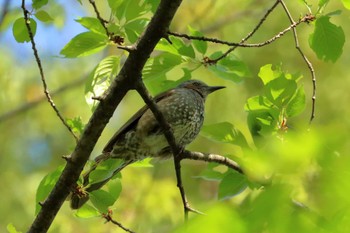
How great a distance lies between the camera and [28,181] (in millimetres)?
8289

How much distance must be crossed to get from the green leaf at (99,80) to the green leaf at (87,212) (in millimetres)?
459

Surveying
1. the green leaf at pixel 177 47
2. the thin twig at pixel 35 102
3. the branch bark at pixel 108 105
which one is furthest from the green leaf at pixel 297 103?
the thin twig at pixel 35 102

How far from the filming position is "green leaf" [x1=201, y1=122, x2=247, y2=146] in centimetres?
277

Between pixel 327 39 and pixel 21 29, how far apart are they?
1.25 meters

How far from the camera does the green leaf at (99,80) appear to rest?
9.45 feet

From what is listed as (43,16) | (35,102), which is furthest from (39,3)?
(35,102)

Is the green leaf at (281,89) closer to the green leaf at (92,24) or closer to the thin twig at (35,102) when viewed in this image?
the green leaf at (92,24)

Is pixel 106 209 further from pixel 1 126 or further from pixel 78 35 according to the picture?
pixel 1 126

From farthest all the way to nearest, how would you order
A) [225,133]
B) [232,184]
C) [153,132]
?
[153,132], [232,184], [225,133]

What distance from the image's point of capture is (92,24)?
2730 millimetres

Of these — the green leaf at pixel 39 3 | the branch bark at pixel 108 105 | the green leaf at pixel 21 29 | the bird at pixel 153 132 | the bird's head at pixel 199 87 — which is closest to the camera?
the branch bark at pixel 108 105

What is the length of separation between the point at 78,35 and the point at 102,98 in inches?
10.8

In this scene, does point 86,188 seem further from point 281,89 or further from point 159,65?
point 281,89

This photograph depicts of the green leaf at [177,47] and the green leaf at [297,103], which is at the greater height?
the green leaf at [177,47]
